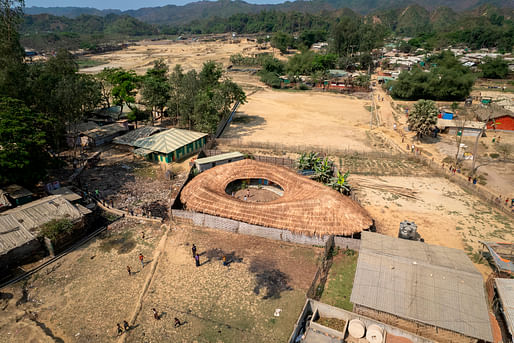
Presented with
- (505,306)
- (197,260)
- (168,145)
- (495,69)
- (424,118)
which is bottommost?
(197,260)

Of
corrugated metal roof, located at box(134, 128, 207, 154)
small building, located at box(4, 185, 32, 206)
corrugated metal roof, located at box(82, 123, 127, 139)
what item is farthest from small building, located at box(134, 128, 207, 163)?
small building, located at box(4, 185, 32, 206)

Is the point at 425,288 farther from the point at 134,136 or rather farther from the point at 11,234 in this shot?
the point at 134,136

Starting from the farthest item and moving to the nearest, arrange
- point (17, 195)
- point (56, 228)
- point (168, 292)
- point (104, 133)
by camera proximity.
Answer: point (104, 133)
point (17, 195)
point (56, 228)
point (168, 292)

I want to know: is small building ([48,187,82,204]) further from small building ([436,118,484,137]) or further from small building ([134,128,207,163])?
small building ([436,118,484,137])

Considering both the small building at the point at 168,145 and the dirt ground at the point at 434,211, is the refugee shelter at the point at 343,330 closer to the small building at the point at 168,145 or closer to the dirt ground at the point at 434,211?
the dirt ground at the point at 434,211

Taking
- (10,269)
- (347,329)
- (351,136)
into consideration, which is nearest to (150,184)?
(10,269)

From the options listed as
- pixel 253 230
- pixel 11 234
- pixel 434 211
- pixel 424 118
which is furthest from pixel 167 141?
pixel 424 118

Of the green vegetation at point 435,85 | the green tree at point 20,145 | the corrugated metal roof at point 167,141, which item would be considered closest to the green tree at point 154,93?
the corrugated metal roof at point 167,141
